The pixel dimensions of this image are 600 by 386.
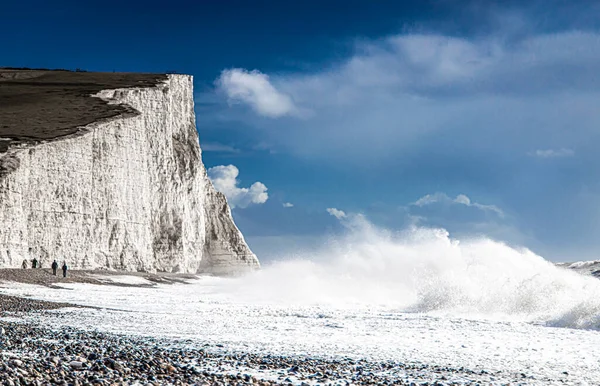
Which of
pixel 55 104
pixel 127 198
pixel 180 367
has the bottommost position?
pixel 180 367

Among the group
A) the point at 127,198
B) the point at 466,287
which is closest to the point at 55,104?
the point at 127,198

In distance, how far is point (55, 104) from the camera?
47156 millimetres

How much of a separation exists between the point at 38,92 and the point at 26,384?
2016 inches

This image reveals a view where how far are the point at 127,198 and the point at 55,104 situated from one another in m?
10.0

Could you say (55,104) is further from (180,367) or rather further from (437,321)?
(180,367)

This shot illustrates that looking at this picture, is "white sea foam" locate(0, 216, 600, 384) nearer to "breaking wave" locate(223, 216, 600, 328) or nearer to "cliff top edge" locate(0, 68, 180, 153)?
"breaking wave" locate(223, 216, 600, 328)

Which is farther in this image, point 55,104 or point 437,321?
point 55,104

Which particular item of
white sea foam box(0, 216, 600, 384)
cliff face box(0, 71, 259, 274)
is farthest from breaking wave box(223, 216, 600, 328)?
cliff face box(0, 71, 259, 274)

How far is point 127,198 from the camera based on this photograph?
43.8m

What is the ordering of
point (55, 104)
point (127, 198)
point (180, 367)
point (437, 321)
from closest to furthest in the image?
point (180, 367) < point (437, 321) < point (127, 198) < point (55, 104)

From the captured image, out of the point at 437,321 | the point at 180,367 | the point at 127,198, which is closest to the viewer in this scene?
the point at 180,367

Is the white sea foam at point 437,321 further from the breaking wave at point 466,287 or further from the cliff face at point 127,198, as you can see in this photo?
the cliff face at point 127,198

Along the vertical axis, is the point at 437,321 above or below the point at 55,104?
below

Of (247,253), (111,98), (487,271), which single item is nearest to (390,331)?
(487,271)
